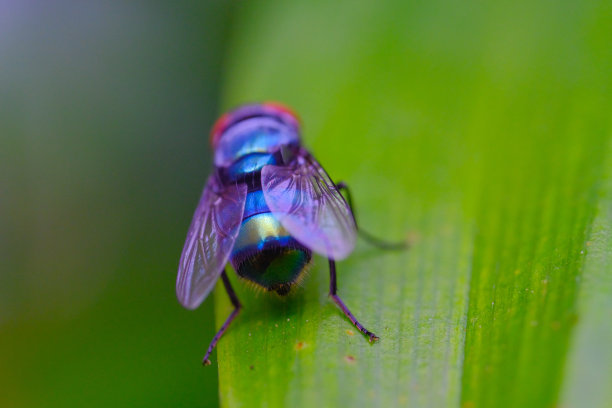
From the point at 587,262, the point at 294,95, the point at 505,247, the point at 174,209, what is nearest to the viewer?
the point at 587,262

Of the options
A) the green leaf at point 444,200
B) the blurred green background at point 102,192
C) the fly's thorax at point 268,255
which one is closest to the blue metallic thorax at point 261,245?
the fly's thorax at point 268,255

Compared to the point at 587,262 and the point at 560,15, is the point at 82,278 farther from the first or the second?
the point at 560,15

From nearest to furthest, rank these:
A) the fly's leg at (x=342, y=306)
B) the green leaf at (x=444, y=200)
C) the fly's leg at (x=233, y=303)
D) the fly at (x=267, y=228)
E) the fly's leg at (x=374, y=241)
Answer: the green leaf at (x=444, y=200), the fly's leg at (x=342, y=306), the fly at (x=267, y=228), the fly's leg at (x=233, y=303), the fly's leg at (x=374, y=241)

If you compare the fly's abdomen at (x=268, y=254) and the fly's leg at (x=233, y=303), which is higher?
the fly's abdomen at (x=268, y=254)

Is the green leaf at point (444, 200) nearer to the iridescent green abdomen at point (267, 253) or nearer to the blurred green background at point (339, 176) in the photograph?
the blurred green background at point (339, 176)

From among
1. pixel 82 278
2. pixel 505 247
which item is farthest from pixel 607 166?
pixel 82 278

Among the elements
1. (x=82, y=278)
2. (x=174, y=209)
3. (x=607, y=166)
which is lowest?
(x=82, y=278)

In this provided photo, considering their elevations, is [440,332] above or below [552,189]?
below
